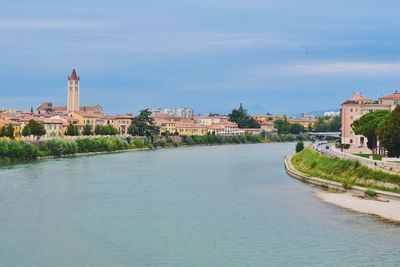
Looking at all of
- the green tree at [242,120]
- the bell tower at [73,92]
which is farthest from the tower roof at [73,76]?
the green tree at [242,120]

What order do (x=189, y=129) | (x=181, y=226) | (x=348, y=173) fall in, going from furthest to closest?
1. (x=189, y=129)
2. (x=348, y=173)
3. (x=181, y=226)

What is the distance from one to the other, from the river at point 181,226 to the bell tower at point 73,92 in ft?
205

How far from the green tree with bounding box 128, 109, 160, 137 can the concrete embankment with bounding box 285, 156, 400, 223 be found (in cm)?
4500

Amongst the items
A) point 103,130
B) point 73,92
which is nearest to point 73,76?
point 73,92

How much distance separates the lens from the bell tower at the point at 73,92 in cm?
9055

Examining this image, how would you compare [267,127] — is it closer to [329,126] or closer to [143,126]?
[329,126]

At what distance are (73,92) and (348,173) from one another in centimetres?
6860

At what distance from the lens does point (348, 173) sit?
2630 cm

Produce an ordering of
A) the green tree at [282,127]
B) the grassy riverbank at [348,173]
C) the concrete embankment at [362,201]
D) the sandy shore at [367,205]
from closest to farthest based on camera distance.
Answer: the sandy shore at [367,205] → the concrete embankment at [362,201] → the grassy riverbank at [348,173] → the green tree at [282,127]

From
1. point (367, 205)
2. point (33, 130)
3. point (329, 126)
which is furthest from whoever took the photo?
point (329, 126)

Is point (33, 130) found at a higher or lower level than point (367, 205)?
higher

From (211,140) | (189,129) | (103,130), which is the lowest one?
(211,140)

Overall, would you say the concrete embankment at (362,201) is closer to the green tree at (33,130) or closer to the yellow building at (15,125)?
the green tree at (33,130)

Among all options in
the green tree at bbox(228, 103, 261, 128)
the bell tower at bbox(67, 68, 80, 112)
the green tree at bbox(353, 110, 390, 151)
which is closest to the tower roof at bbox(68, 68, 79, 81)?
the bell tower at bbox(67, 68, 80, 112)
